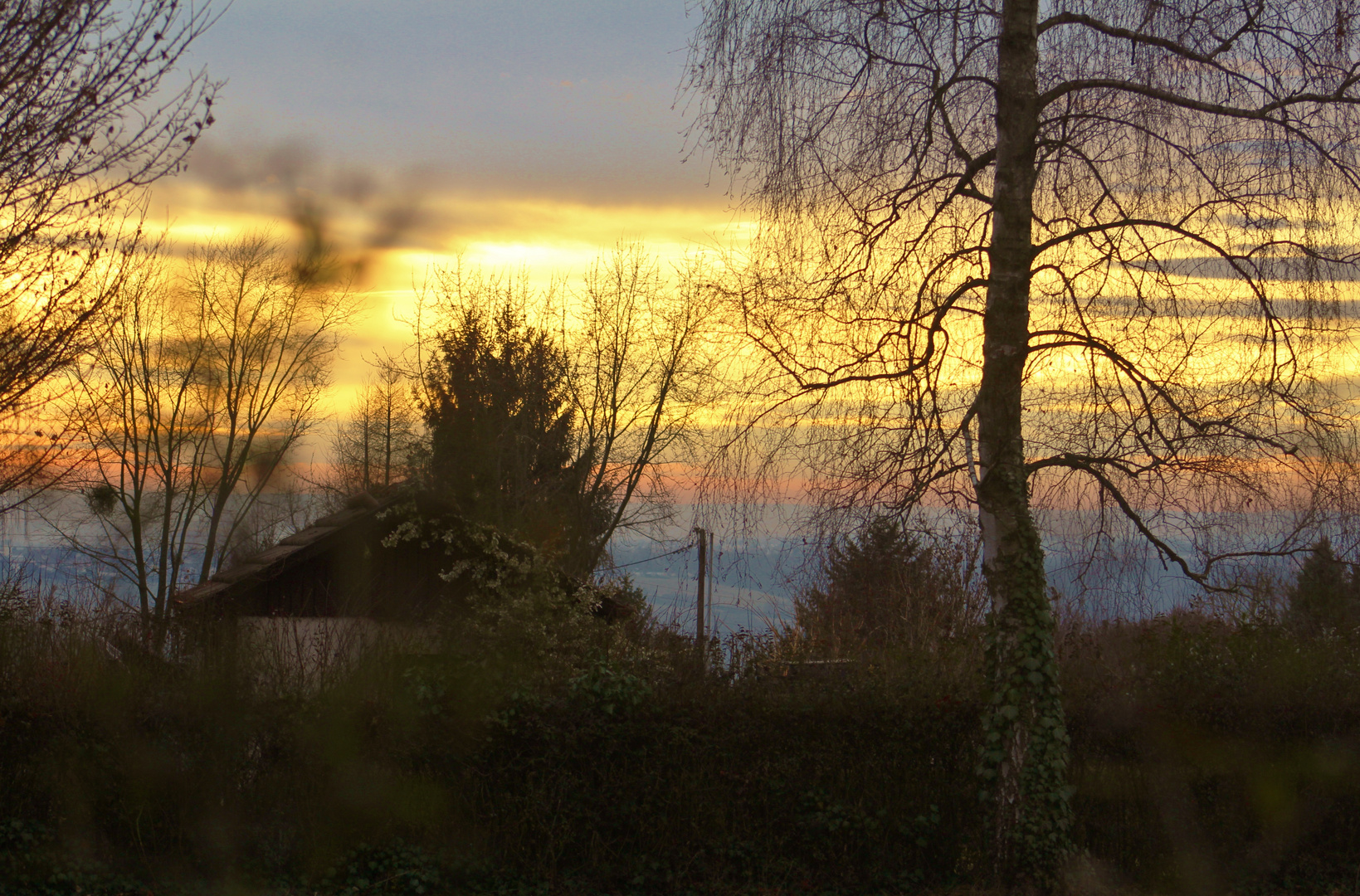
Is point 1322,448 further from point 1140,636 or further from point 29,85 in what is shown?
point 29,85

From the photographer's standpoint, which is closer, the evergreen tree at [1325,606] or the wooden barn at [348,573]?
the evergreen tree at [1325,606]

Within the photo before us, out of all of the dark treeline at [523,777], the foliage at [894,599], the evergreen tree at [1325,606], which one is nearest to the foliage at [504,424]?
the foliage at [894,599]

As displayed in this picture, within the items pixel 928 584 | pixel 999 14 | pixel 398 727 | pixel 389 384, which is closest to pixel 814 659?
pixel 398 727

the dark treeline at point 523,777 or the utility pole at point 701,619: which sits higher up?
the utility pole at point 701,619

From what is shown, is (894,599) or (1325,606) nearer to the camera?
(1325,606)

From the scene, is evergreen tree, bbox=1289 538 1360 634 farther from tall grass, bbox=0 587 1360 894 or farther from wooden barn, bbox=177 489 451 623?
wooden barn, bbox=177 489 451 623

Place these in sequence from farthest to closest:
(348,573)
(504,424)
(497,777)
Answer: (504,424) < (348,573) < (497,777)

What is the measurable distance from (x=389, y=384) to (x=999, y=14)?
2722cm

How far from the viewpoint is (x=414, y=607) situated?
13.6 metres

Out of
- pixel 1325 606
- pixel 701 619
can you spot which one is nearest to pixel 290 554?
pixel 701 619

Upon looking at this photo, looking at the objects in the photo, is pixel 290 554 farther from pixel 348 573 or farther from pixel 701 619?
pixel 701 619

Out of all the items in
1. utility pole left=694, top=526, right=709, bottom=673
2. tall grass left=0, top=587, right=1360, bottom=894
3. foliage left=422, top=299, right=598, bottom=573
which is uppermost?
foliage left=422, top=299, right=598, bottom=573

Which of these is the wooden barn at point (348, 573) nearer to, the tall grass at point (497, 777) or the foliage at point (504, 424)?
the tall grass at point (497, 777)

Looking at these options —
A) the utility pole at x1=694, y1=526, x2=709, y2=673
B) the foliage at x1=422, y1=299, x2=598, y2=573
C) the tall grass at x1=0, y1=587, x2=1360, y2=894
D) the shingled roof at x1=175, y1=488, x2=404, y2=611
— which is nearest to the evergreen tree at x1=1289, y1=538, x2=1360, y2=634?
the tall grass at x1=0, y1=587, x2=1360, y2=894
